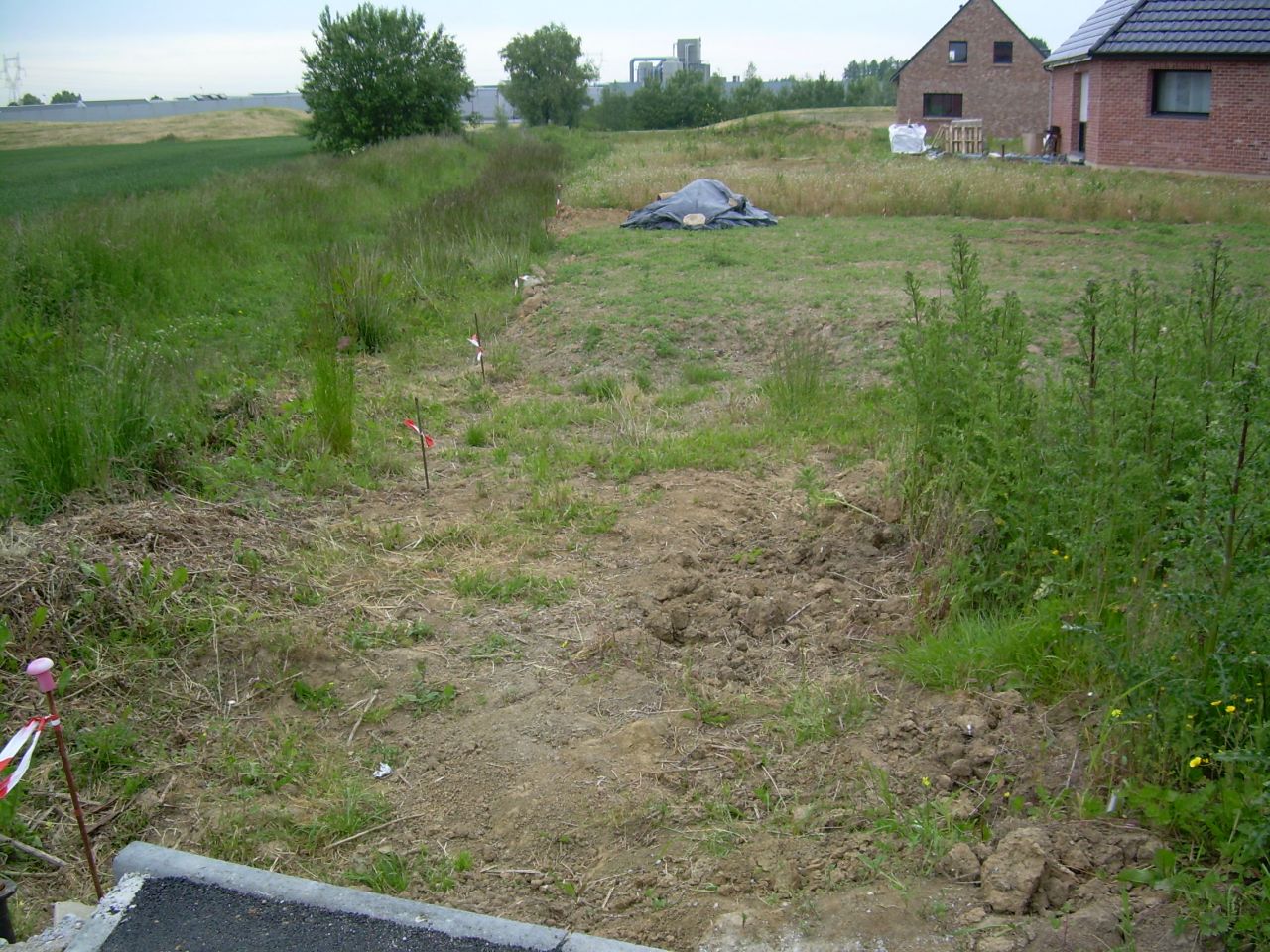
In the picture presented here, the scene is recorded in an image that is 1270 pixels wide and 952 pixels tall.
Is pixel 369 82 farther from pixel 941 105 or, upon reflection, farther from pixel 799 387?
pixel 799 387

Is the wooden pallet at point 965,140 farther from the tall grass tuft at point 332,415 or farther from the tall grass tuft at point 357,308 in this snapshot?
the tall grass tuft at point 332,415

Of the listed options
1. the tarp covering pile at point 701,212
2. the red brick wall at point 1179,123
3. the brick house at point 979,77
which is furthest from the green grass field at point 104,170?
the brick house at point 979,77

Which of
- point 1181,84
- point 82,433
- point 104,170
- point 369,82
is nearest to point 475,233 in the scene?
point 82,433

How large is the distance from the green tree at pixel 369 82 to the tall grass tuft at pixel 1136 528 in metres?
36.0

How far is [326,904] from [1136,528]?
9.35 feet

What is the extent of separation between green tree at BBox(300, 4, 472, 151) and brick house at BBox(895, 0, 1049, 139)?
62.6ft

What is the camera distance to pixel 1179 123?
80.2 feet

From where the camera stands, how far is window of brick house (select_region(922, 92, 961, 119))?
141 feet

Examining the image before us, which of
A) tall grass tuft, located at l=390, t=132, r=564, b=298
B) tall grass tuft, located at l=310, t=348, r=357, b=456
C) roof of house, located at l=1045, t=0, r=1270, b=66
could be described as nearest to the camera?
tall grass tuft, located at l=310, t=348, r=357, b=456

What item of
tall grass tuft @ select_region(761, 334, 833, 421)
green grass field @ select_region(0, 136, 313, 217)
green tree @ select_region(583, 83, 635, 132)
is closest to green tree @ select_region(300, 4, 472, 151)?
green grass field @ select_region(0, 136, 313, 217)

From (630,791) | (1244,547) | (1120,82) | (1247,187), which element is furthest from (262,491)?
(1120,82)

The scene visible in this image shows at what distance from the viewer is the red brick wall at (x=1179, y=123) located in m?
23.0

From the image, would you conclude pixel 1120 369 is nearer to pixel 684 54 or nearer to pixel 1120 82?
pixel 1120 82

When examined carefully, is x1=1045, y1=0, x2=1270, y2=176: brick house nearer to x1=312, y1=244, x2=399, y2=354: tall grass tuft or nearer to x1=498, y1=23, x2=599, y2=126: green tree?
x1=312, y1=244, x2=399, y2=354: tall grass tuft
